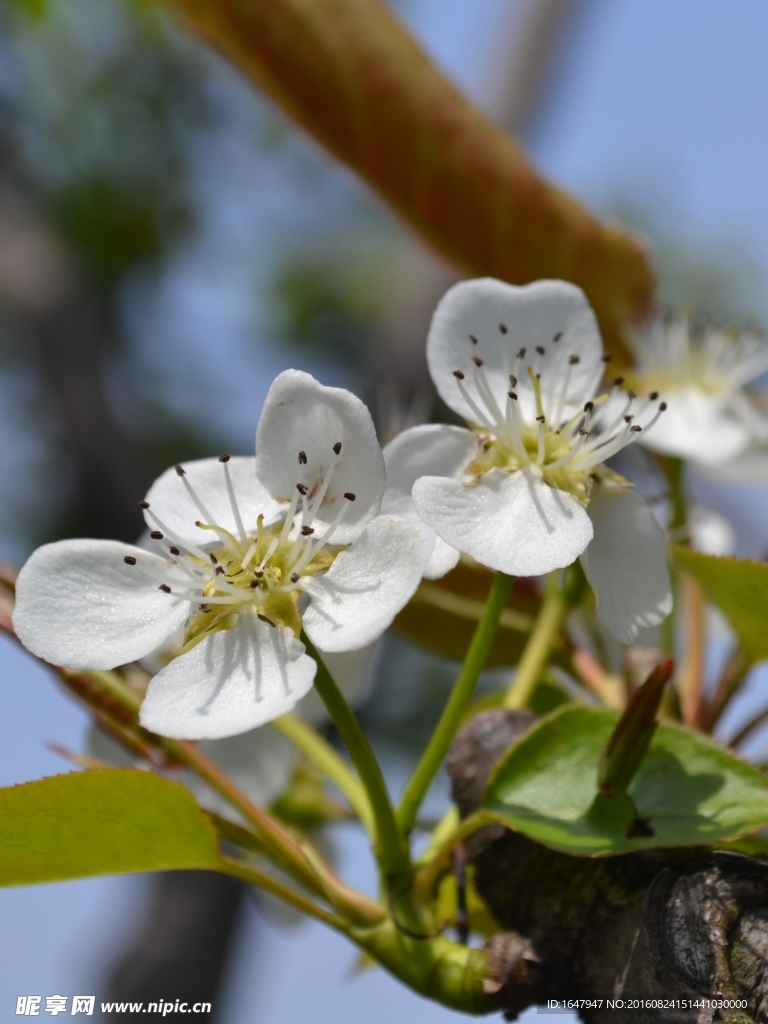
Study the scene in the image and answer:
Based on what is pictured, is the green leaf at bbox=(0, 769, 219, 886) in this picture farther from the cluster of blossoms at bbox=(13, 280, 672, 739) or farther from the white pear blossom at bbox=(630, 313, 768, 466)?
the white pear blossom at bbox=(630, 313, 768, 466)

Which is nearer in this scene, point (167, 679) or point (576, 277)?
point (167, 679)

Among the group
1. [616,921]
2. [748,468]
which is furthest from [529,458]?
[748,468]

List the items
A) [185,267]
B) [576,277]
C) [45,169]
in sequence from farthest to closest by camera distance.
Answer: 1. [185,267]
2. [45,169]
3. [576,277]

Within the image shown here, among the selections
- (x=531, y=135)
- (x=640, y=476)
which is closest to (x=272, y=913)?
(x=640, y=476)

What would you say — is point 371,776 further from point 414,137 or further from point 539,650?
point 414,137

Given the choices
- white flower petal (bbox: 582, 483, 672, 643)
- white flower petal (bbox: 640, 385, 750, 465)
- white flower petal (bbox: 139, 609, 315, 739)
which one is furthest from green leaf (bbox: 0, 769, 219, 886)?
white flower petal (bbox: 640, 385, 750, 465)

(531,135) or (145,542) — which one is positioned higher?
(531,135)

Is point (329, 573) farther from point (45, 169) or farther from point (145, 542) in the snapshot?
point (45, 169)

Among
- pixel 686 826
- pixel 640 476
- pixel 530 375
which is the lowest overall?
pixel 686 826

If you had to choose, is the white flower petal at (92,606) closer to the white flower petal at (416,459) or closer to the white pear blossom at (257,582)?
the white pear blossom at (257,582)

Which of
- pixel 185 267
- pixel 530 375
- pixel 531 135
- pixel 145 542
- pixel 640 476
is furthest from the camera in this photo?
pixel 185 267
